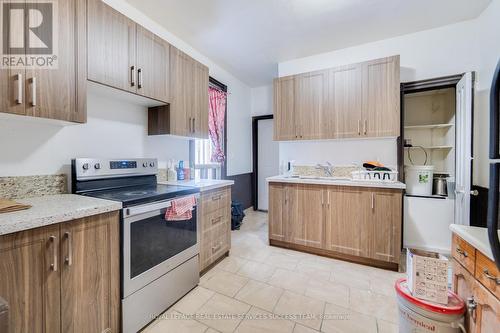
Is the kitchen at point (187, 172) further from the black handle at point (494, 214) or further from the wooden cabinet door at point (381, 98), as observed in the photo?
the black handle at point (494, 214)

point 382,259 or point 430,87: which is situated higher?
point 430,87

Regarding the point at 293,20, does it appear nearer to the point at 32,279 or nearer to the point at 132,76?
the point at 132,76

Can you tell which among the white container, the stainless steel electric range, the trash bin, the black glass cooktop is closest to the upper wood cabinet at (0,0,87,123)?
the stainless steel electric range

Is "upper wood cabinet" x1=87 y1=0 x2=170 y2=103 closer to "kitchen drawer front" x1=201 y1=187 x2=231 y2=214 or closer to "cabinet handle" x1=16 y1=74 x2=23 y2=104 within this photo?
"cabinet handle" x1=16 y1=74 x2=23 y2=104

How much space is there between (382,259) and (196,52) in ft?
11.7

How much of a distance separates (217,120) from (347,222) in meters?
2.45

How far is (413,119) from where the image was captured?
3.14m

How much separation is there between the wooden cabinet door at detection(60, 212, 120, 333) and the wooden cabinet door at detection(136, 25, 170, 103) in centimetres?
116

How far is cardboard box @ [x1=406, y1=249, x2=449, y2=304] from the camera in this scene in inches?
44.9

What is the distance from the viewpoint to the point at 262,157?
4715 mm

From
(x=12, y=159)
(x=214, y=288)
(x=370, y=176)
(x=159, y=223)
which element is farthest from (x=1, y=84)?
(x=370, y=176)

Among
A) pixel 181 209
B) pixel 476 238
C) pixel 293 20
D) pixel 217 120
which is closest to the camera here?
pixel 476 238

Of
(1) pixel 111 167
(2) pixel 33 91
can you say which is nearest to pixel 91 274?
(1) pixel 111 167

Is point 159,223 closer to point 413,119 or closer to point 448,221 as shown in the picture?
point 448,221
